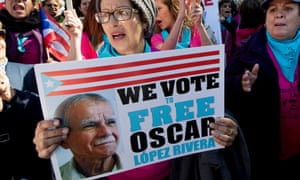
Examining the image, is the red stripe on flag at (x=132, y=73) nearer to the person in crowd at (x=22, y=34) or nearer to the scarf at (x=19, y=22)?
the person in crowd at (x=22, y=34)

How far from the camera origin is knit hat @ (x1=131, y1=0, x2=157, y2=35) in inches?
58.6

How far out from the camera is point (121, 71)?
1332 mm

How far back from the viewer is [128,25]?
1.47 metres

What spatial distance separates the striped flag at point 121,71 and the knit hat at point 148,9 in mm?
221

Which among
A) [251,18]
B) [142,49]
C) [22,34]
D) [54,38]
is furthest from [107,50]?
[251,18]

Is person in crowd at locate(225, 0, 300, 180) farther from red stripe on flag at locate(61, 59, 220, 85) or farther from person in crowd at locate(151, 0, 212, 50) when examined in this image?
red stripe on flag at locate(61, 59, 220, 85)

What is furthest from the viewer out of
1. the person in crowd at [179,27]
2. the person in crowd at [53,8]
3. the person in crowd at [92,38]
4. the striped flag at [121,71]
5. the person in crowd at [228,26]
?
the person in crowd at [228,26]

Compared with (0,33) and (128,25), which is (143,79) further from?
(0,33)

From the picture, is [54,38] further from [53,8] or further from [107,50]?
[107,50]

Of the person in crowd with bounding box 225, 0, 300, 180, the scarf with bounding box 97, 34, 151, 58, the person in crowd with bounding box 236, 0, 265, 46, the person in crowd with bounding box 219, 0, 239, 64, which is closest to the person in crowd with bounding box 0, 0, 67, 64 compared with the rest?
the scarf with bounding box 97, 34, 151, 58

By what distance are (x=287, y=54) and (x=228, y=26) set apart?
2.57m

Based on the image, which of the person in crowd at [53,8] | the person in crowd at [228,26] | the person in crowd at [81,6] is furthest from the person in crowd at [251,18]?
the person in crowd at [53,8]

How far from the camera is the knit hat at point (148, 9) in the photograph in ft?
4.88

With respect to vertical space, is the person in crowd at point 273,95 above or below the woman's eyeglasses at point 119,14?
below
